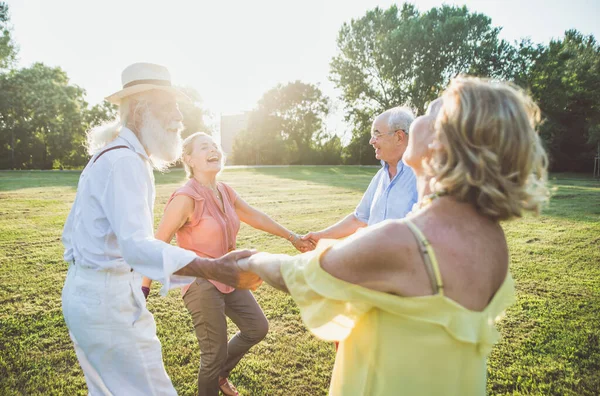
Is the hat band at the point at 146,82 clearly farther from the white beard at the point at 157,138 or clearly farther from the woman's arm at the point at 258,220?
the woman's arm at the point at 258,220

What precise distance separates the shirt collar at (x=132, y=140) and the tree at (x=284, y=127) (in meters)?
52.0

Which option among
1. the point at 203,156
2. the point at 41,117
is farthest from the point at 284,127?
the point at 203,156

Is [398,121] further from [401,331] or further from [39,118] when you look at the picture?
[39,118]

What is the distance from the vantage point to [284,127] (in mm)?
58938

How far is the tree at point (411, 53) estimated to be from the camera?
4044cm

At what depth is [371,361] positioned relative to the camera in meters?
1.79

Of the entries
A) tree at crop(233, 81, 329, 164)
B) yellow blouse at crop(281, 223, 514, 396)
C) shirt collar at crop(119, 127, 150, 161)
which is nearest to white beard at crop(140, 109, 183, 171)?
shirt collar at crop(119, 127, 150, 161)

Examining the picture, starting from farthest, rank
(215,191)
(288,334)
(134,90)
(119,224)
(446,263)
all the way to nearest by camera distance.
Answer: (288,334), (215,191), (134,90), (119,224), (446,263)

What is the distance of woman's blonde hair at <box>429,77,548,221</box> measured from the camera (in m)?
1.55

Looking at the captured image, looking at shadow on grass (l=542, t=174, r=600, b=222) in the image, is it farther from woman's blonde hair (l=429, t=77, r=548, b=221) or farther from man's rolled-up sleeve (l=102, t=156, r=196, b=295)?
man's rolled-up sleeve (l=102, t=156, r=196, b=295)

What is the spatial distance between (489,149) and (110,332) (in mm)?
2415

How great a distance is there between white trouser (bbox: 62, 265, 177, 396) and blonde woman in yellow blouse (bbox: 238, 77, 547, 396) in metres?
1.35

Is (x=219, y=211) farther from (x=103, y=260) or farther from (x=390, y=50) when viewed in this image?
(x=390, y=50)

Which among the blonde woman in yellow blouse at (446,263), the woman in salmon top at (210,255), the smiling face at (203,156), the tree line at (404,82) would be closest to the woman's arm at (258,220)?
the woman in salmon top at (210,255)
